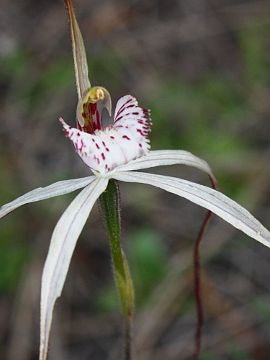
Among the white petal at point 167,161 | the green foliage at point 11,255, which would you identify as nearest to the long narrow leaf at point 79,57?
the white petal at point 167,161

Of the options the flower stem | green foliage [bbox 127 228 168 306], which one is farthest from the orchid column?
green foliage [bbox 127 228 168 306]

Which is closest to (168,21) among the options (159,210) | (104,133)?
(159,210)

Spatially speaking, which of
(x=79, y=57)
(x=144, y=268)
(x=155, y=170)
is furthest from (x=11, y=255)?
(x=79, y=57)

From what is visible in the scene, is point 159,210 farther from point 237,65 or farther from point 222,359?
point 237,65

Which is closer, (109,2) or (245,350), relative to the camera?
(245,350)

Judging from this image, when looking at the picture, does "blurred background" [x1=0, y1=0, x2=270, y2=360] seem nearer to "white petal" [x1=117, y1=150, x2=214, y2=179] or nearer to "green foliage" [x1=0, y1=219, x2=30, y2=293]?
"green foliage" [x1=0, y1=219, x2=30, y2=293]

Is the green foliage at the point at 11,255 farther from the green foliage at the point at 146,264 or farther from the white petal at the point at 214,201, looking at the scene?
the white petal at the point at 214,201

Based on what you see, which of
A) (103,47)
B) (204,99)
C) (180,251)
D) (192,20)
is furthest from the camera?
(192,20)

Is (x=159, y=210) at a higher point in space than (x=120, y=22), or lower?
lower
